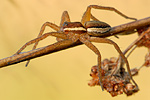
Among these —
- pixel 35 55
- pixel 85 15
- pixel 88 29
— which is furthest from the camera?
pixel 85 15

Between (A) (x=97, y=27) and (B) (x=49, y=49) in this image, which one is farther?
(A) (x=97, y=27)

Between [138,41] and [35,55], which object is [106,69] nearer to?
[138,41]

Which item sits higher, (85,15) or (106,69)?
(85,15)

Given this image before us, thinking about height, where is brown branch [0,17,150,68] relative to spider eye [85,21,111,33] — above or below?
below

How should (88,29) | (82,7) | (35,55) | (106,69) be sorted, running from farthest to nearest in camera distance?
(82,7) < (88,29) < (106,69) < (35,55)

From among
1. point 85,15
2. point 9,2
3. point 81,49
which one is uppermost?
point 9,2

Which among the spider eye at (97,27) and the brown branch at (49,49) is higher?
the spider eye at (97,27)

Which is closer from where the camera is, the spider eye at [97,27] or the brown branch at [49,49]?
the brown branch at [49,49]

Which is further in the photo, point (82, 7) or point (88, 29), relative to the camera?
point (82, 7)

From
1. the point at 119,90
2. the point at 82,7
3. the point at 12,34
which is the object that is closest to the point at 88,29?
the point at 119,90

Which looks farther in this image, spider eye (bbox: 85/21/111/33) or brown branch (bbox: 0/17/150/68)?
spider eye (bbox: 85/21/111/33)

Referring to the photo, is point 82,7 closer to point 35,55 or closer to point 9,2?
point 9,2
